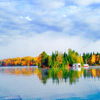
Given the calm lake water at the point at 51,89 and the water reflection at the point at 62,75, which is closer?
the calm lake water at the point at 51,89

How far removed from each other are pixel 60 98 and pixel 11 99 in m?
4.70

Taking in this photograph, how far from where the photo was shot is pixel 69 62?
136250 millimetres

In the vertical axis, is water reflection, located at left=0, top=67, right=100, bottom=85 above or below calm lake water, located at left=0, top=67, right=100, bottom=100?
above

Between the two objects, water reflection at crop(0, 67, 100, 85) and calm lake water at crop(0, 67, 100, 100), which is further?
water reflection at crop(0, 67, 100, 85)

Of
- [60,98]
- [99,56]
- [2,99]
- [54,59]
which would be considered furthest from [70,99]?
[99,56]

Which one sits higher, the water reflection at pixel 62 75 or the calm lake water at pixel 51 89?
the water reflection at pixel 62 75

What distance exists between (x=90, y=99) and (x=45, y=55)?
11490 cm

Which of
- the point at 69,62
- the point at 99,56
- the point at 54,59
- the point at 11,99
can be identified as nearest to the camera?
the point at 11,99

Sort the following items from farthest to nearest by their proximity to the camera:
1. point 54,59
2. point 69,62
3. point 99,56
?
point 99,56
point 69,62
point 54,59

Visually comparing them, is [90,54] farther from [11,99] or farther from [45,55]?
[11,99]

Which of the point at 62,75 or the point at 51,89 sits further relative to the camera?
the point at 62,75

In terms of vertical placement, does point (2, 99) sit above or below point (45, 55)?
below

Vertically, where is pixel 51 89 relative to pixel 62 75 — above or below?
below

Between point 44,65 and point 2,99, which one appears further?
point 44,65
